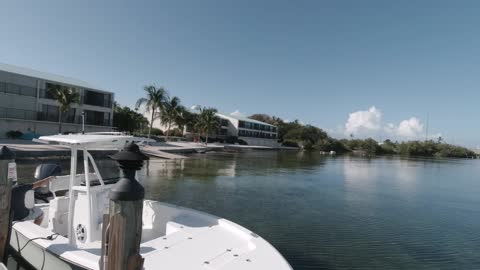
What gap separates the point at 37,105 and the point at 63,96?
3.60 meters

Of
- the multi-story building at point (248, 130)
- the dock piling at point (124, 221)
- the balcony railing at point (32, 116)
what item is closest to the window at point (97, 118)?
the balcony railing at point (32, 116)

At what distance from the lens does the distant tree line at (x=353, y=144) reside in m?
103

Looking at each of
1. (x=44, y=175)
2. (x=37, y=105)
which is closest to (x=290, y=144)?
(x=37, y=105)

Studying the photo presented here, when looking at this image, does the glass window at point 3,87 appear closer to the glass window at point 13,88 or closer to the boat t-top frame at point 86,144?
the glass window at point 13,88

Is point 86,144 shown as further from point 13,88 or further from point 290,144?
point 290,144

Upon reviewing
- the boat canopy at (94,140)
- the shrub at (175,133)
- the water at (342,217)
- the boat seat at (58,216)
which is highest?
the shrub at (175,133)

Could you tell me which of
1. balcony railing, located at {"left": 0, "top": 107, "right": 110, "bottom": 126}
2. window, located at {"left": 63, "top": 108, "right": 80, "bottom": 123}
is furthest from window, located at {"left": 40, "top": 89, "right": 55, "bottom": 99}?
window, located at {"left": 63, "top": 108, "right": 80, "bottom": 123}

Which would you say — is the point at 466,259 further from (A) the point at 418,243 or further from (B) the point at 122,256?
(B) the point at 122,256

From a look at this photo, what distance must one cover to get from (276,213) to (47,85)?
117 feet

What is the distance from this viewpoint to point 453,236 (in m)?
11.8

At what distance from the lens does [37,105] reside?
35688 mm

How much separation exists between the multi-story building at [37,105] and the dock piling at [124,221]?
33.4 m

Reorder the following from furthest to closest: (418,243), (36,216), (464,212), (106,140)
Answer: (464,212) < (418,243) < (36,216) < (106,140)

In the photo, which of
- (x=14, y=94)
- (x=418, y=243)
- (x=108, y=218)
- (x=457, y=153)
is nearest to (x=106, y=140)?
(x=108, y=218)
